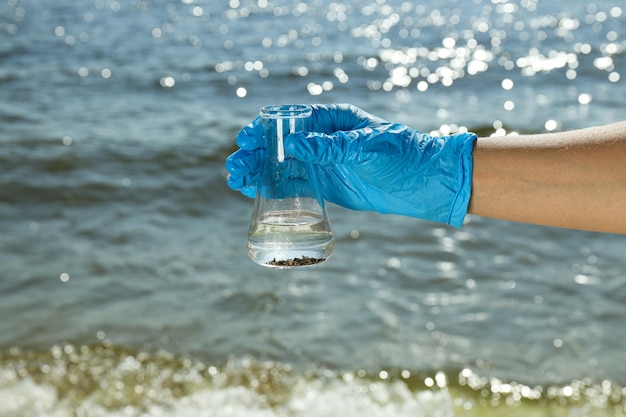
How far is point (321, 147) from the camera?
2467 mm

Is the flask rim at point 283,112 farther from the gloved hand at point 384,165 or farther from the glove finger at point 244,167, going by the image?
the glove finger at point 244,167

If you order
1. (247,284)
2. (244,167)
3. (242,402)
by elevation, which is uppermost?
(244,167)

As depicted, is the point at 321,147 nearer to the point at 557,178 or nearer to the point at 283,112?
the point at 283,112

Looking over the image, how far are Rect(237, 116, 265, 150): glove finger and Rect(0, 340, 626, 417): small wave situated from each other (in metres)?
2.16

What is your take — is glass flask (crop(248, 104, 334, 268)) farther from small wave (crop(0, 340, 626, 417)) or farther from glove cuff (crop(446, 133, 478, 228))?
small wave (crop(0, 340, 626, 417))

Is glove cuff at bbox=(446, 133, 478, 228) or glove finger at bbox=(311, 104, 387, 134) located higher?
glove finger at bbox=(311, 104, 387, 134)

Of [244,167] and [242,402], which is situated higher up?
[244,167]

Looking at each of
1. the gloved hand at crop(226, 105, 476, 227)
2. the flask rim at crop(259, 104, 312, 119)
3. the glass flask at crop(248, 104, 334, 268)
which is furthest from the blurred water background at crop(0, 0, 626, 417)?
the flask rim at crop(259, 104, 312, 119)

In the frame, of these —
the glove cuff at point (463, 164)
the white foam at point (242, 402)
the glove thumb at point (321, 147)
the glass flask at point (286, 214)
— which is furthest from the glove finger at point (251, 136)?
the white foam at point (242, 402)

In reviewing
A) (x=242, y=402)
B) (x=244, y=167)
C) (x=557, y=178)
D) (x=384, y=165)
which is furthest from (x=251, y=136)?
(x=242, y=402)

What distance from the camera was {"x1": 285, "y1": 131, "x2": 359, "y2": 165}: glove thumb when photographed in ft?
8.00

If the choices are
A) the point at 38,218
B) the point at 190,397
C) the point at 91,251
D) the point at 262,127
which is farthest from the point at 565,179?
the point at 38,218

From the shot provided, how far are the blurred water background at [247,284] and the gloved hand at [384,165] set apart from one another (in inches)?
79.5

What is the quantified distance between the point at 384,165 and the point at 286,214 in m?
0.37
